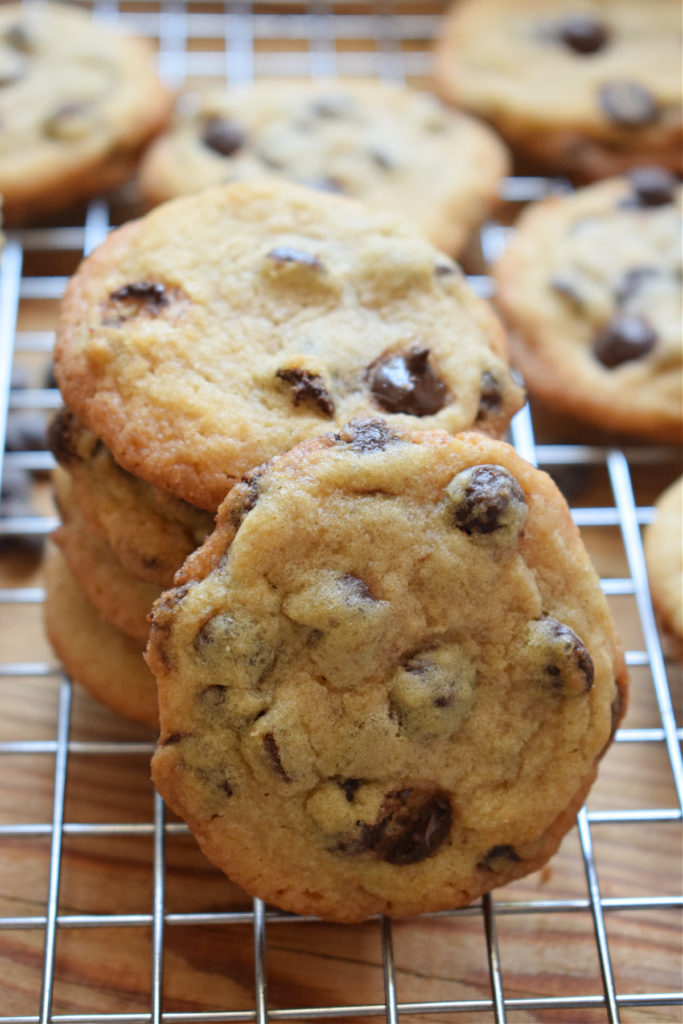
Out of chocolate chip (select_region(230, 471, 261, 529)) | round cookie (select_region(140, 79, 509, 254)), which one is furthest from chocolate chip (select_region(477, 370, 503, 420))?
round cookie (select_region(140, 79, 509, 254))

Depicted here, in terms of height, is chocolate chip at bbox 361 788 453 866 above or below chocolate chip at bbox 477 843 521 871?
above

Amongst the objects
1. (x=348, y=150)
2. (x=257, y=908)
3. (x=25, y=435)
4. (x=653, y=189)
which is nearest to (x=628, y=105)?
(x=653, y=189)

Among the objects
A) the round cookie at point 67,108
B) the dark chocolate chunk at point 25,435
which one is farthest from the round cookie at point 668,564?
the round cookie at point 67,108

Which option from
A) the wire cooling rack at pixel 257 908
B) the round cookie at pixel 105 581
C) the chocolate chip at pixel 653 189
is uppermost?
the chocolate chip at pixel 653 189

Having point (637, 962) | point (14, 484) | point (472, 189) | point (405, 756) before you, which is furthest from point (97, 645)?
point (472, 189)

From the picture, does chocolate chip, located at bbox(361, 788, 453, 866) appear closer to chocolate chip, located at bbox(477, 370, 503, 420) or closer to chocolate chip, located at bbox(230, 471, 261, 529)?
chocolate chip, located at bbox(230, 471, 261, 529)

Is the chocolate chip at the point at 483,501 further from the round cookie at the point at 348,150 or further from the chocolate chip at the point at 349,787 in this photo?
the round cookie at the point at 348,150
